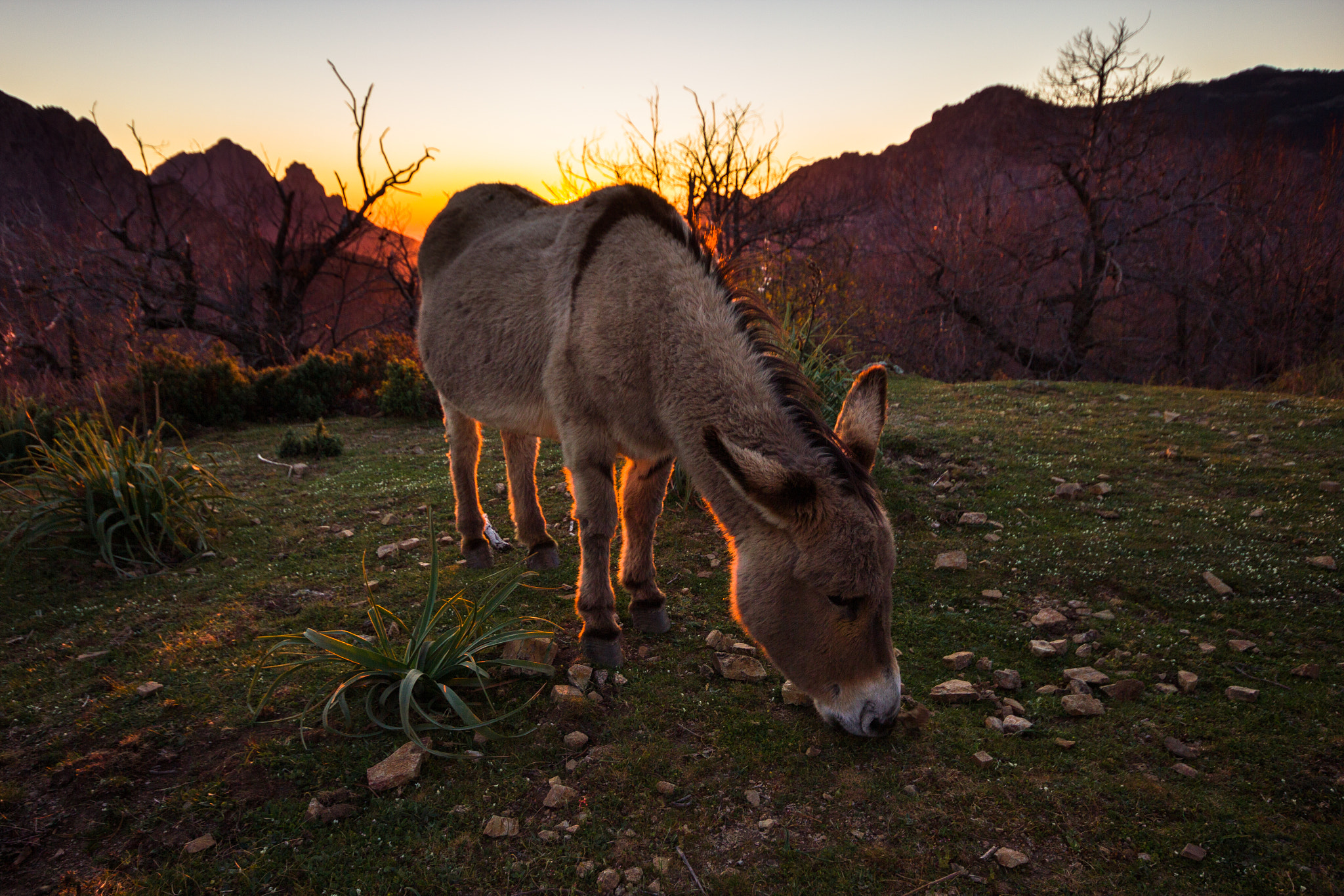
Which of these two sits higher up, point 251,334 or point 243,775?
point 251,334

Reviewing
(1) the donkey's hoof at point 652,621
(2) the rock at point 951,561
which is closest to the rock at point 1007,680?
(2) the rock at point 951,561

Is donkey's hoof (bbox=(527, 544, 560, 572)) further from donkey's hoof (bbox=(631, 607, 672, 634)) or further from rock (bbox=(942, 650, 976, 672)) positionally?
rock (bbox=(942, 650, 976, 672))

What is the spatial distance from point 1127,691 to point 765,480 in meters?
2.14

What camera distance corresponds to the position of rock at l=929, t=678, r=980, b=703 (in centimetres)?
293

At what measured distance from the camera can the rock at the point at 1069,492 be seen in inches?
197

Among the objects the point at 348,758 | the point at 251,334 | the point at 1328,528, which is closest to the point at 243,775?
the point at 348,758

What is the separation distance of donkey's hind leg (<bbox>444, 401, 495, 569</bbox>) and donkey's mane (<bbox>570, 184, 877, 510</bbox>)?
1.93m

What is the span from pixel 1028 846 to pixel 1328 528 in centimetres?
403

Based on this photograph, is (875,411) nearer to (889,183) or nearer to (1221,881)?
(1221,881)

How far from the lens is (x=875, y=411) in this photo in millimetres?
2945

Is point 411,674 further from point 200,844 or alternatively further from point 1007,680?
point 1007,680

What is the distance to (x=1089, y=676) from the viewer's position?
3004mm

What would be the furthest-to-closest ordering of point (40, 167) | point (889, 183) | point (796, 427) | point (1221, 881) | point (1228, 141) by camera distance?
point (40, 167) < point (889, 183) < point (1228, 141) < point (796, 427) < point (1221, 881)

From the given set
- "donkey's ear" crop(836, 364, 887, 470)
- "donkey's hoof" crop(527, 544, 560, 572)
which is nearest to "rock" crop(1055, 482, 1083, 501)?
"donkey's ear" crop(836, 364, 887, 470)
